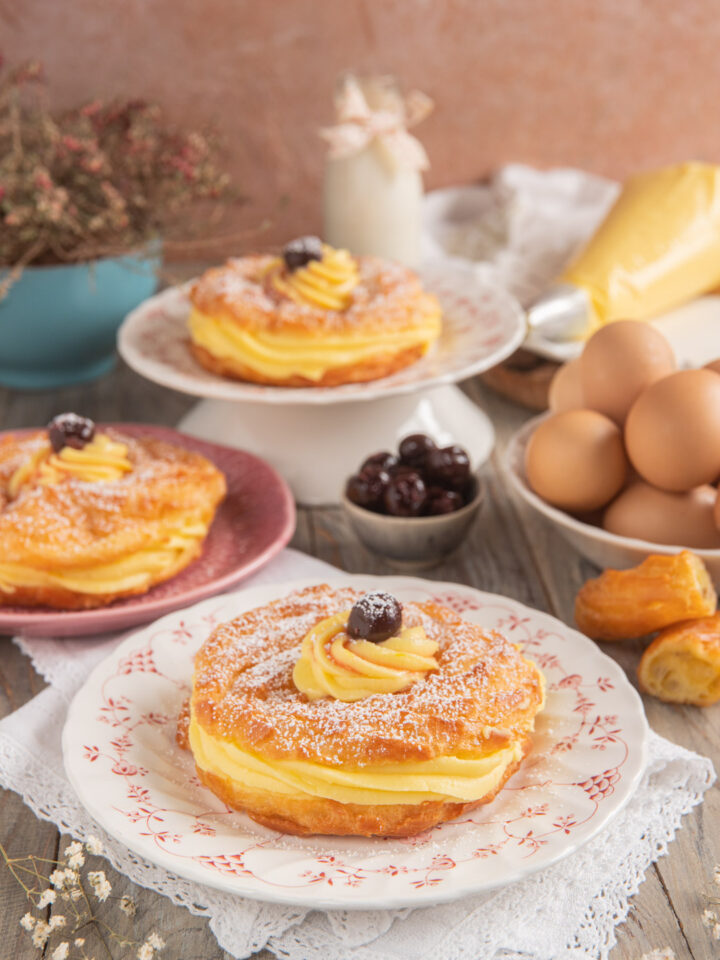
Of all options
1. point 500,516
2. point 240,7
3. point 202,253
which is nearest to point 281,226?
point 202,253

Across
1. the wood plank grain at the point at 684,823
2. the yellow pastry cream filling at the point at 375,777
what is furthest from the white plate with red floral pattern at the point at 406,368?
the yellow pastry cream filling at the point at 375,777

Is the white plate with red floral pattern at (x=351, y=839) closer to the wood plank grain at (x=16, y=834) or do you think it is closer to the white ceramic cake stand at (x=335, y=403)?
the wood plank grain at (x=16, y=834)

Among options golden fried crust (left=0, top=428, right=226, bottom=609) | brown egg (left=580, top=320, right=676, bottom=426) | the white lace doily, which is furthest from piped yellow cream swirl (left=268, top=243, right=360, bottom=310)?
the white lace doily

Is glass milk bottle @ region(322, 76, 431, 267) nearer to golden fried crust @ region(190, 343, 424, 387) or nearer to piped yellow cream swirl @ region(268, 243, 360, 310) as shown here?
piped yellow cream swirl @ region(268, 243, 360, 310)

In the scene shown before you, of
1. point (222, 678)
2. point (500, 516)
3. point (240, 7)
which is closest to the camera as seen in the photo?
point (222, 678)

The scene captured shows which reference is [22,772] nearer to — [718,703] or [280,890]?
[280,890]

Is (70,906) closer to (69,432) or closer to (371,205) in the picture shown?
(69,432)

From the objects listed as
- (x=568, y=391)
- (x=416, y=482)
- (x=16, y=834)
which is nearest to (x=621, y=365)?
(x=568, y=391)
